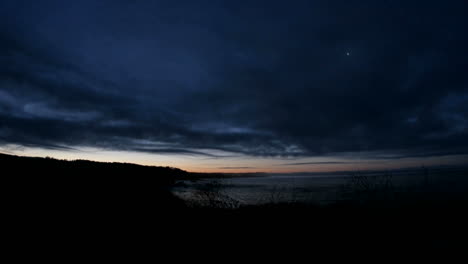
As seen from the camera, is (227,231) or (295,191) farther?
(295,191)

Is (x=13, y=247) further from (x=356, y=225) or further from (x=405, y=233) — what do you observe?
(x=405, y=233)

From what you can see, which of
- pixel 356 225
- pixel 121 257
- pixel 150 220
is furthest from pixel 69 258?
pixel 356 225

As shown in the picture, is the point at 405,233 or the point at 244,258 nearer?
the point at 244,258

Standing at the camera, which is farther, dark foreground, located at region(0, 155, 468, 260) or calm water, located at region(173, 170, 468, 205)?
calm water, located at region(173, 170, 468, 205)

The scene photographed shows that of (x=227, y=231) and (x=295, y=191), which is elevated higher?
(x=227, y=231)

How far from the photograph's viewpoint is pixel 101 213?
→ 1012 cm

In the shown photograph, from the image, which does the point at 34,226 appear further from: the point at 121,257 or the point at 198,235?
the point at 198,235

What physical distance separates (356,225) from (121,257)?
10.1m

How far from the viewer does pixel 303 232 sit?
8016 mm

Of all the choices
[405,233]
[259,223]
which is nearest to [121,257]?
[259,223]

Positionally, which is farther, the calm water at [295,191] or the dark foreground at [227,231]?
the calm water at [295,191]

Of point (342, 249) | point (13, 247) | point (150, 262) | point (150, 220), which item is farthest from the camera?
point (150, 220)

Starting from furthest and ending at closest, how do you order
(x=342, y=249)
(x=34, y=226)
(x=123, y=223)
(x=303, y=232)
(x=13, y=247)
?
1. (x=123, y=223)
2. (x=303, y=232)
3. (x=34, y=226)
4. (x=342, y=249)
5. (x=13, y=247)

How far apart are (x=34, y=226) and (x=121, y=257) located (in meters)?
4.76
